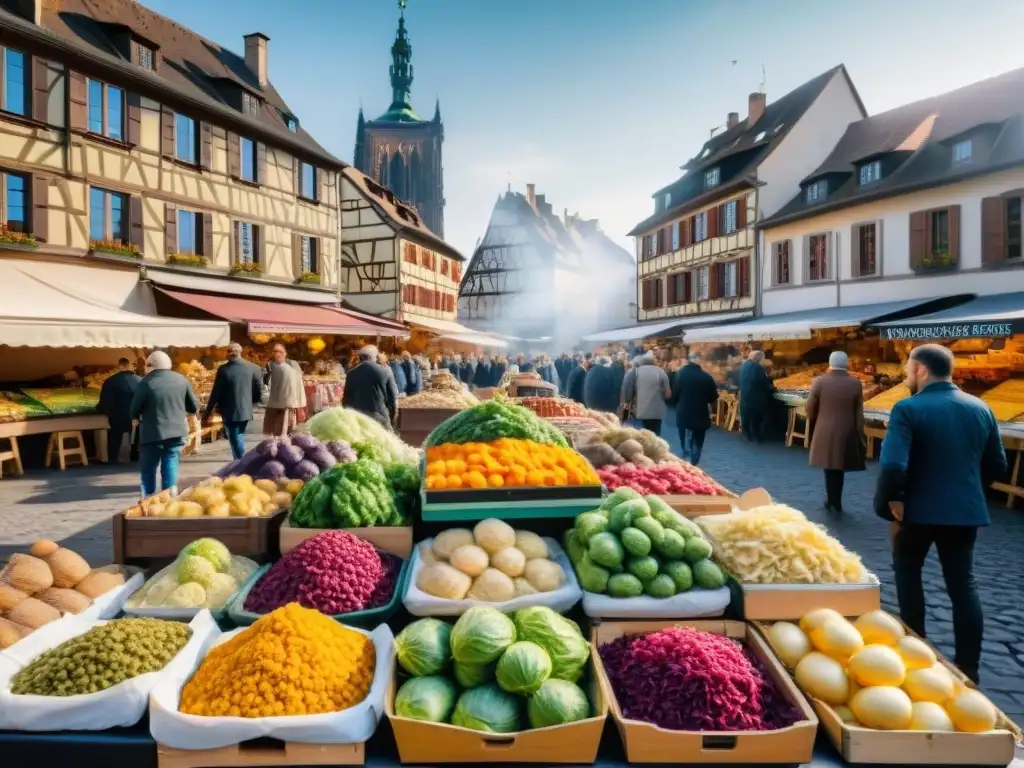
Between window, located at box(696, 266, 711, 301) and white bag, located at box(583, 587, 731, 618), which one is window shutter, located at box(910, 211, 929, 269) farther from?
white bag, located at box(583, 587, 731, 618)

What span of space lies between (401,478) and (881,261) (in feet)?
63.9

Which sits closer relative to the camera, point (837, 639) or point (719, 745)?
point (719, 745)

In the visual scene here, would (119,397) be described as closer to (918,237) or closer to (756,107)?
(918,237)

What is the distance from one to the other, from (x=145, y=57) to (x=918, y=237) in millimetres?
20873

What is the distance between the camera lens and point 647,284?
34.0 meters

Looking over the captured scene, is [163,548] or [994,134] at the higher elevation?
[994,134]

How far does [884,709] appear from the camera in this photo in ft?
7.73

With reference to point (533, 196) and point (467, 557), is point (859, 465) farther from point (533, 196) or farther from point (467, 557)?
point (533, 196)

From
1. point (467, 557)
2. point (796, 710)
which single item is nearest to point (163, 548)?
point (467, 557)

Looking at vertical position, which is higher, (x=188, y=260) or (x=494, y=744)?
(x=188, y=260)

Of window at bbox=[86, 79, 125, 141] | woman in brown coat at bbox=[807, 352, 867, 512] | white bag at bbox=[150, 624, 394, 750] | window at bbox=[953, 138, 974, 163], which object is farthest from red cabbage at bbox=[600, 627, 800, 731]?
window at bbox=[953, 138, 974, 163]

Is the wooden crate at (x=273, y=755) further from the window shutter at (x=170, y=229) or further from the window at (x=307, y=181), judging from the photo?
the window at (x=307, y=181)

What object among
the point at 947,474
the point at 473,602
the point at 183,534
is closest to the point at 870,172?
the point at 947,474

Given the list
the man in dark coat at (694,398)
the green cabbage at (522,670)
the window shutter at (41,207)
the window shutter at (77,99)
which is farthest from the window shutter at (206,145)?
the green cabbage at (522,670)
